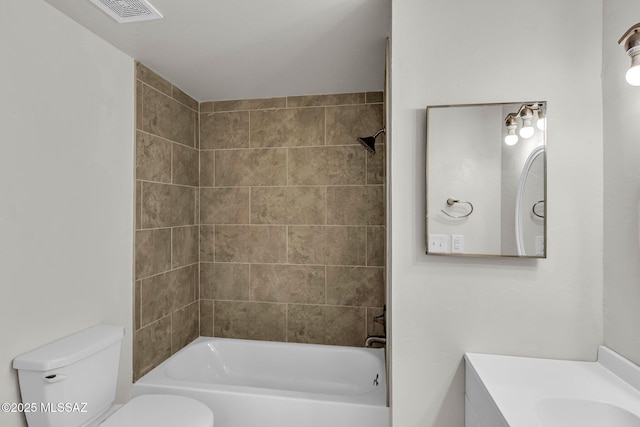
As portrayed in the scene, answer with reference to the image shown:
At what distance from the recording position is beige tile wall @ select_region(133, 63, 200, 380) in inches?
84.6

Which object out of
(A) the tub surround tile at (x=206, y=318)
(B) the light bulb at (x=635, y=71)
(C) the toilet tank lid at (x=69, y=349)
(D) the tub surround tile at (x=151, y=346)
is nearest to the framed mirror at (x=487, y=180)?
(B) the light bulb at (x=635, y=71)

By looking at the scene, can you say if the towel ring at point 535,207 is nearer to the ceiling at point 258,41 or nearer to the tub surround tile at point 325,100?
the ceiling at point 258,41

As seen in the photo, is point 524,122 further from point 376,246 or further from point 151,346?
point 151,346

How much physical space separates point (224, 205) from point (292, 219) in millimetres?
601

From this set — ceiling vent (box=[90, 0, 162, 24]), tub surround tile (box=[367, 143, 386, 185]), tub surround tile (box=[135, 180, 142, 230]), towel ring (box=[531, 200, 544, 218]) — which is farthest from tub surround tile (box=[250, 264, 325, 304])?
ceiling vent (box=[90, 0, 162, 24])

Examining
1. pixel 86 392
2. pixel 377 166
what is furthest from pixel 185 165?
pixel 86 392

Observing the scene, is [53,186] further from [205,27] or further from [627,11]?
[627,11]

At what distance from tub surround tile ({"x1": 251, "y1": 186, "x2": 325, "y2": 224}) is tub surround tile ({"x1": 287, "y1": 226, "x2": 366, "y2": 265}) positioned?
0.29ft

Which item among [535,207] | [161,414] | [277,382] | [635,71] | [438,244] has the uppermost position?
[635,71]

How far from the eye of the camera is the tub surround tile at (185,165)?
98.7 inches

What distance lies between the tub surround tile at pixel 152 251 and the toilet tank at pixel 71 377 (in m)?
0.47

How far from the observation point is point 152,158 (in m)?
2.25

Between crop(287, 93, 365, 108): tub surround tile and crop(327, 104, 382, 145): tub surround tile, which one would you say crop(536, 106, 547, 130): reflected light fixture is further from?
crop(287, 93, 365, 108): tub surround tile

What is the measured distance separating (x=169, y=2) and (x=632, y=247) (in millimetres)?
2153
